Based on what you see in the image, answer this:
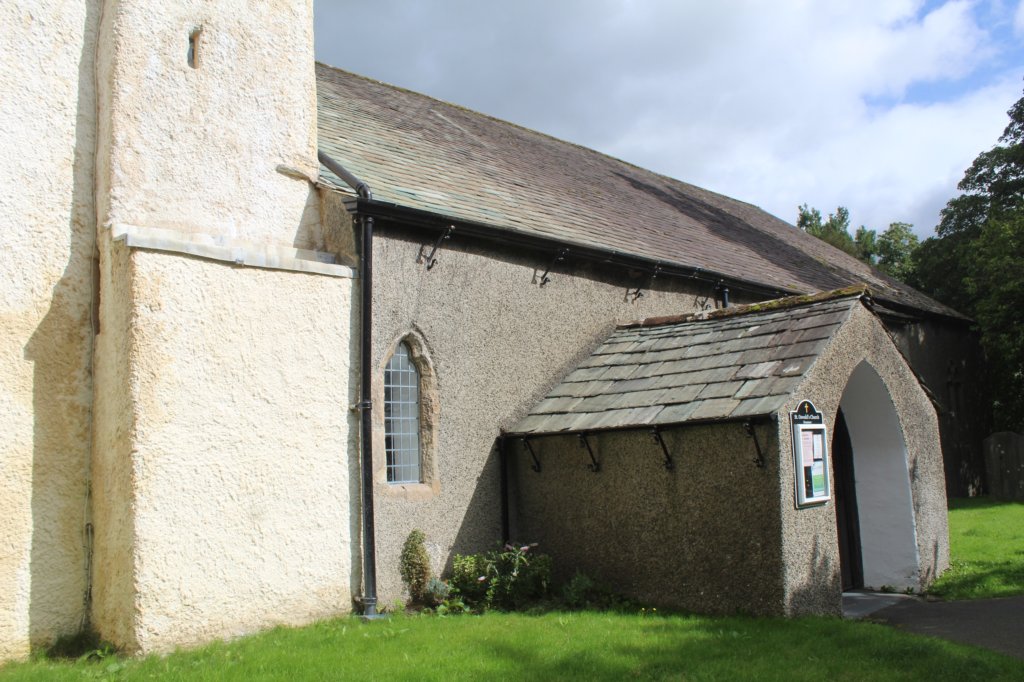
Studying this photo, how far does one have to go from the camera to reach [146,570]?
728cm

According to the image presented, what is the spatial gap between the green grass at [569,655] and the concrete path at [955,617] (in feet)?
2.07

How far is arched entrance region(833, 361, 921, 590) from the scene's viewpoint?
11023 mm

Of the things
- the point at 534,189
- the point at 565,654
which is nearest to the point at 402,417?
the point at 565,654

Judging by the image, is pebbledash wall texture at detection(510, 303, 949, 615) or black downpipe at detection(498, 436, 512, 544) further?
black downpipe at detection(498, 436, 512, 544)

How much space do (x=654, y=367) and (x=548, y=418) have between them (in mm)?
1451

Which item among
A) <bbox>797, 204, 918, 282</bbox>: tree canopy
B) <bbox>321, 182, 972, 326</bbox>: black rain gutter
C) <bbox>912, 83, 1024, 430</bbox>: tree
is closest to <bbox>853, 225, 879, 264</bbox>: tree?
<bbox>797, 204, 918, 282</bbox>: tree canopy

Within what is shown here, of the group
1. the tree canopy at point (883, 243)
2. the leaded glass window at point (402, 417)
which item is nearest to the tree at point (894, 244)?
the tree canopy at point (883, 243)

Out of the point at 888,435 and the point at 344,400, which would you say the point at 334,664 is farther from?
the point at 888,435

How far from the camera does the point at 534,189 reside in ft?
47.2

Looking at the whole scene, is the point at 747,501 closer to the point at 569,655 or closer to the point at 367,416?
the point at 569,655

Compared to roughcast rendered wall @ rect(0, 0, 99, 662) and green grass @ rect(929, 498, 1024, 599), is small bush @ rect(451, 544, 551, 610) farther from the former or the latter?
green grass @ rect(929, 498, 1024, 599)

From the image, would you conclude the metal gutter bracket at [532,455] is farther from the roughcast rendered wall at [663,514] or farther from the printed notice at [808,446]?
the printed notice at [808,446]

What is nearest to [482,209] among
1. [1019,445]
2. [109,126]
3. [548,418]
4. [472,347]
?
[472,347]

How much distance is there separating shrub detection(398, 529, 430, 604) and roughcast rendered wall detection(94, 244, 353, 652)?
71 cm
